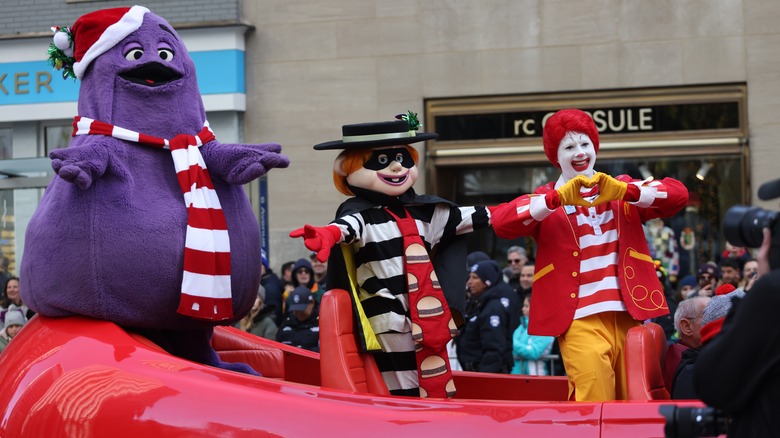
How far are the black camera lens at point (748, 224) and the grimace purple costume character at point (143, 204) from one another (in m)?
2.52

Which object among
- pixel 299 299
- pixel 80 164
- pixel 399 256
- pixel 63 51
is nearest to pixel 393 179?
pixel 399 256

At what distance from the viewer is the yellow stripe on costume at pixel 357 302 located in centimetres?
498

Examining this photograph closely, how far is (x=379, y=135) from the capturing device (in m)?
5.35

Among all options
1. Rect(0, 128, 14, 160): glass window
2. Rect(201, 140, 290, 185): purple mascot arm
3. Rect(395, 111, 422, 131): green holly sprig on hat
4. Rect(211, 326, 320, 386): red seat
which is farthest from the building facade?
Rect(395, 111, 422, 131): green holly sprig on hat

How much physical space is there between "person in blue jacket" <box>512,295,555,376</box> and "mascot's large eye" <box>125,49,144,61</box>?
12.2 ft

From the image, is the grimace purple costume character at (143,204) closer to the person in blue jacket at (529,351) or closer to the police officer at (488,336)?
the police officer at (488,336)

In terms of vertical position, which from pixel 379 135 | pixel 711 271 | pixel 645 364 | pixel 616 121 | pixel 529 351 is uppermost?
pixel 616 121

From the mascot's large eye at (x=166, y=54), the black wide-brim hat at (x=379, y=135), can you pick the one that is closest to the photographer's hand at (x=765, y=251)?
the black wide-brim hat at (x=379, y=135)

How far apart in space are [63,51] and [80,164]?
85 centimetres

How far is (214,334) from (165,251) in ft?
3.94

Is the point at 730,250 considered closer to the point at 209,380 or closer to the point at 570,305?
the point at 570,305

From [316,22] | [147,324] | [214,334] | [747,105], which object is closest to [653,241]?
[747,105]

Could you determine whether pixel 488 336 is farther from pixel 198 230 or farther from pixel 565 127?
pixel 198 230

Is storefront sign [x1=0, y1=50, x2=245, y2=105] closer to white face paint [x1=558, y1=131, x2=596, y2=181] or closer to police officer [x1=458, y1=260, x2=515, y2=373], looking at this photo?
police officer [x1=458, y1=260, x2=515, y2=373]
